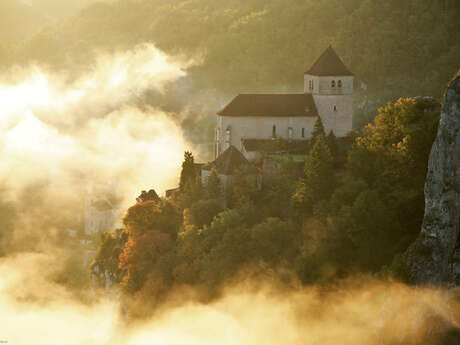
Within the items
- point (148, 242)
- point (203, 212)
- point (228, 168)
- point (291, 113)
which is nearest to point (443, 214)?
point (228, 168)

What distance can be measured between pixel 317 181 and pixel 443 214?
1324 cm

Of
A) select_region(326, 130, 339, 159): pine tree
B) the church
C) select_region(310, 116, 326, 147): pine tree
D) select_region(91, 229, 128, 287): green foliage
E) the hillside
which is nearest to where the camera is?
select_region(326, 130, 339, 159): pine tree

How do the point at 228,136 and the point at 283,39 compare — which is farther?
the point at 283,39

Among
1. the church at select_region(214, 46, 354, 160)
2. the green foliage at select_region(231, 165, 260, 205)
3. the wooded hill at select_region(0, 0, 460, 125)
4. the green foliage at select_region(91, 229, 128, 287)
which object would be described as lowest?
the green foliage at select_region(91, 229, 128, 287)

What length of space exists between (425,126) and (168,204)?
2156cm

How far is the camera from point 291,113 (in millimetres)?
64375

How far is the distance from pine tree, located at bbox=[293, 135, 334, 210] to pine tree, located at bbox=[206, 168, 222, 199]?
21.5 feet

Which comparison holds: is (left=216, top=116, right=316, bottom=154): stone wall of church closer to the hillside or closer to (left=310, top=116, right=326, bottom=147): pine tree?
(left=310, top=116, right=326, bottom=147): pine tree

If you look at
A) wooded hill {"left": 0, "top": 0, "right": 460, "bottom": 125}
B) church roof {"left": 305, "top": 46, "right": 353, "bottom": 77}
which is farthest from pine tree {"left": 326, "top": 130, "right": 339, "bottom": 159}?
wooded hill {"left": 0, "top": 0, "right": 460, "bottom": 125}

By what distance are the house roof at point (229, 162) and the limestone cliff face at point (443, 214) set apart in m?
19.2

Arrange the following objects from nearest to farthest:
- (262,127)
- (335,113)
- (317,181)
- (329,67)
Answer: (317,181) < (262,127) < (335,113) < (329,67)

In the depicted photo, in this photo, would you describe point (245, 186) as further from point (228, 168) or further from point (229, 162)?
point (229, 162)

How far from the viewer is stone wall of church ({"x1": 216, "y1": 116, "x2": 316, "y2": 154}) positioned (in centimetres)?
6397

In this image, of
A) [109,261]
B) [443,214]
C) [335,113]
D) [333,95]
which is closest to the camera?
[443,214]
